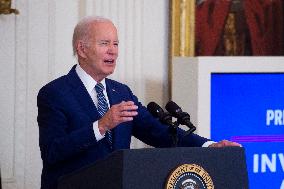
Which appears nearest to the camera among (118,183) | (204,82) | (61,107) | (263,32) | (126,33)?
(118,183)

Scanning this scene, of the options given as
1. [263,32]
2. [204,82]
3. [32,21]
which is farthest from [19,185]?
[263,32]

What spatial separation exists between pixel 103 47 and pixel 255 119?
156 centimetres

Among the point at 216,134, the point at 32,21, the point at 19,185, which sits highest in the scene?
the point at 32,21

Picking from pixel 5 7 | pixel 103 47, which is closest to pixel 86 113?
pixel 103 47

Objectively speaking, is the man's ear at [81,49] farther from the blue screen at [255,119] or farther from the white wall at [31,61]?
the blue screen at [255,119]

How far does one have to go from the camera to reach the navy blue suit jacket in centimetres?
301

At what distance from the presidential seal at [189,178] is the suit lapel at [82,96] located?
28.4 inches

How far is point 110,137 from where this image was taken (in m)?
3.31

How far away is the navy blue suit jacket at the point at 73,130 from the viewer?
3.01m

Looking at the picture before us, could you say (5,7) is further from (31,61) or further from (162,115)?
(162,115)

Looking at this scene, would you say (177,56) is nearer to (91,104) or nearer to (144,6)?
(144,6)

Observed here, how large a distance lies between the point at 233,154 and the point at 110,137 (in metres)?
0.72

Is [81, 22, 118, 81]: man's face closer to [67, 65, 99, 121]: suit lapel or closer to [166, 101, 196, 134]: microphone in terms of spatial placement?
[67, 65, 99, 121]: suit lapel

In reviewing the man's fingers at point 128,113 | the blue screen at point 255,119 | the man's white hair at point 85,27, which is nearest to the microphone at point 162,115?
the man's fingers at point 128,113
